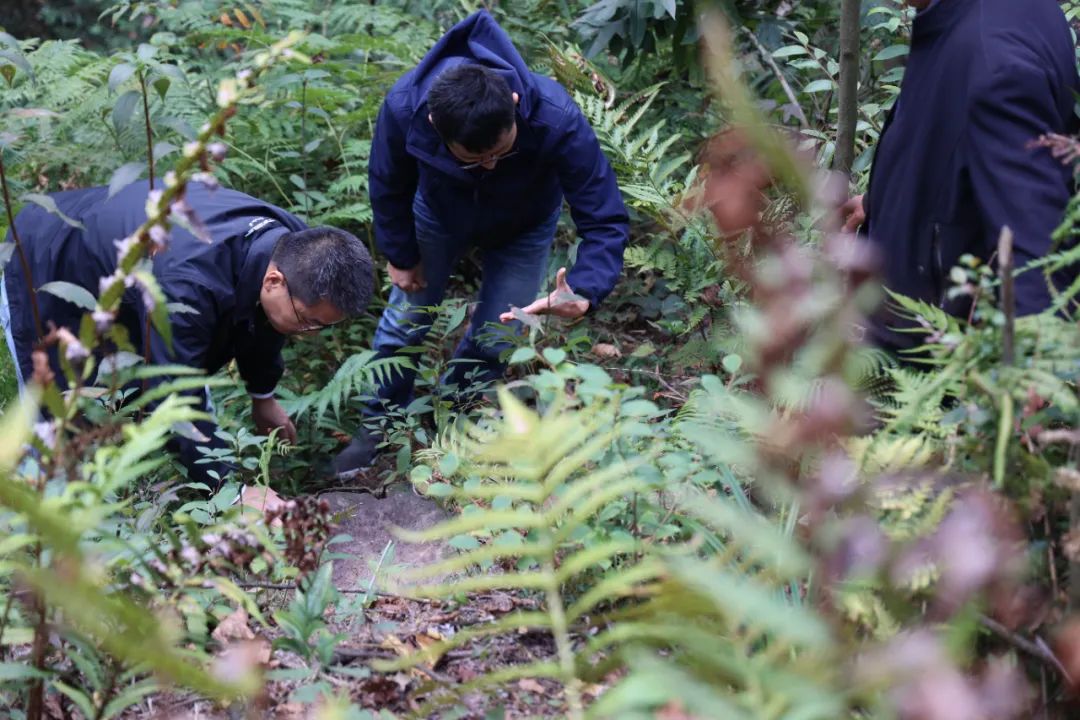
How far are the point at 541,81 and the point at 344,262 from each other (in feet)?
4.87

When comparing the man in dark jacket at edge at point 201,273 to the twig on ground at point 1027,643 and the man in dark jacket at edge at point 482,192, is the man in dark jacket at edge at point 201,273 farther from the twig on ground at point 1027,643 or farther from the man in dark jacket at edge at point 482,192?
the twig on ground at point 1027,643

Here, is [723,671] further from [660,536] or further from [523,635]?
[523,635]

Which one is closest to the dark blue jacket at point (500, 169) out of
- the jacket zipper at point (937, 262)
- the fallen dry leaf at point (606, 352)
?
the fallen dry leaf at point (606, 352)

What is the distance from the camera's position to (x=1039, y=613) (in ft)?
5.38

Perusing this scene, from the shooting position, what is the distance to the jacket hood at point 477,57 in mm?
4574

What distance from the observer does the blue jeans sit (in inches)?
205

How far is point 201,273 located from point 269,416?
123 cm

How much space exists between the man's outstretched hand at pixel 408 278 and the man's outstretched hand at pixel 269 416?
0.93 m

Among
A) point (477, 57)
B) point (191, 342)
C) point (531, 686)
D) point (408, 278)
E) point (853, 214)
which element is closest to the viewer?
point (531, 686)

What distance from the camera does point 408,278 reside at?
5.32 m

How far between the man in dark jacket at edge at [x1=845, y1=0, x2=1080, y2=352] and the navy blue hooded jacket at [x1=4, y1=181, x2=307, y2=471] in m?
2.36

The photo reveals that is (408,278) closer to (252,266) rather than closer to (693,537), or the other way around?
(252,266)

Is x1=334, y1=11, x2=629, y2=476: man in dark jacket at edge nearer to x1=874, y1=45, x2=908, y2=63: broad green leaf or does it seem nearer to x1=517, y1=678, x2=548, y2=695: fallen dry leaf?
x1=874, y1=45, x2=908, y2=63: broad green leaf

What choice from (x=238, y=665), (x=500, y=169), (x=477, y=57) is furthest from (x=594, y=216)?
(x=238, y=665)
